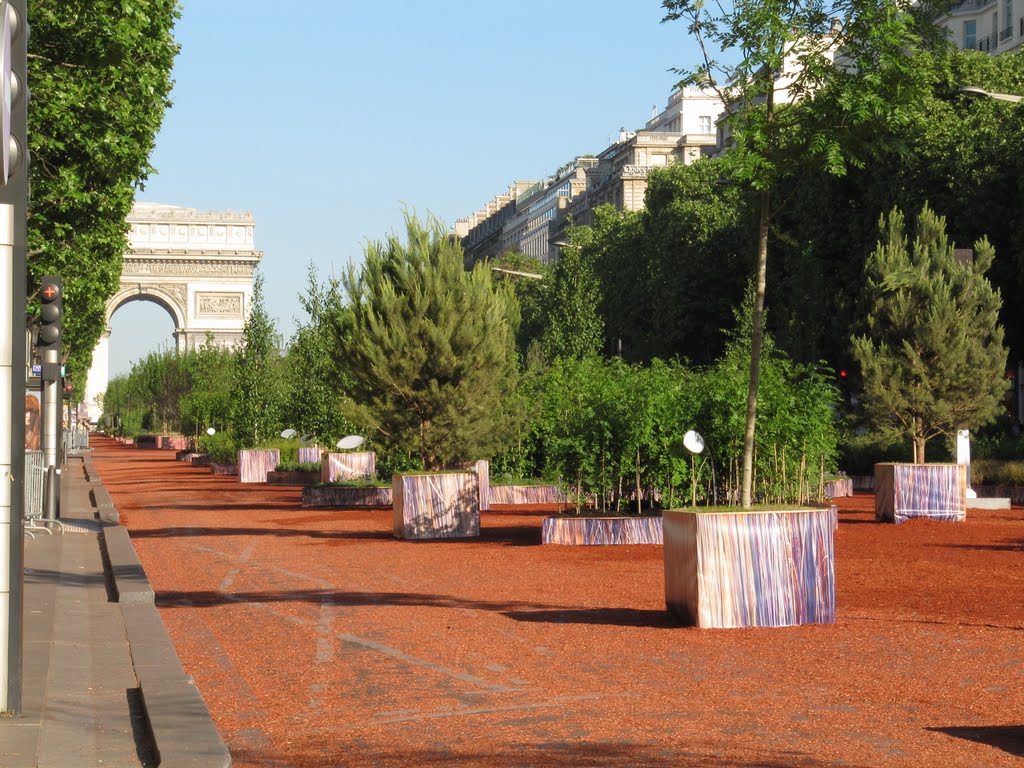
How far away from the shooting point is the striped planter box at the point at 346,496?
32969 millimetres

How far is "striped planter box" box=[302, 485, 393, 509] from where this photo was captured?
32969mm

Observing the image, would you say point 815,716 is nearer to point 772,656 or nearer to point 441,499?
point 772,656

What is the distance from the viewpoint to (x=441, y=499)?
76.3ft

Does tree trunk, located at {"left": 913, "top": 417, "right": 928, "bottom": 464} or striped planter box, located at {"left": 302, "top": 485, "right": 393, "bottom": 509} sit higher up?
tree trunk, located at {"left": 913, "top": 417, "right": 928, "bottom": 464}

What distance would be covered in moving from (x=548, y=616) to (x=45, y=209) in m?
15.8

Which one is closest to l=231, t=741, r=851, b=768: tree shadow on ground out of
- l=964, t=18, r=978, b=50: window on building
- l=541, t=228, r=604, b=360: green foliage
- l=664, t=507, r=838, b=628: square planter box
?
l=664, t=507, r=838, b=628: square planter box

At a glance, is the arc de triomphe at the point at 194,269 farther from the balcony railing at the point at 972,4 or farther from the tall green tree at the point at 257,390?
the tall green tree at the point at 257,390

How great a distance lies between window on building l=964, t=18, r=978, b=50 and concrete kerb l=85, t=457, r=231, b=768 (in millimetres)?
67453

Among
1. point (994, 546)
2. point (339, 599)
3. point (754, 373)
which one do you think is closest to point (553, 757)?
point (754, 373)

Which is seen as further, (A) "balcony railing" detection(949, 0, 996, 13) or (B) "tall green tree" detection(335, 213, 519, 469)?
(A) "balcony railing" detection(949, 0, 996, 13)

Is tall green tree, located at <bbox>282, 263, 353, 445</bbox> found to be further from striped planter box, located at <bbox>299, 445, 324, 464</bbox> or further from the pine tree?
the pine tree

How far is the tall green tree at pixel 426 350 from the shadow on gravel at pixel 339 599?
9024 millimetres

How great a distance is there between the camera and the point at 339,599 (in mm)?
14789

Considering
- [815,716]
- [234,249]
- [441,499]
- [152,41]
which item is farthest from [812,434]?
[234,249]
